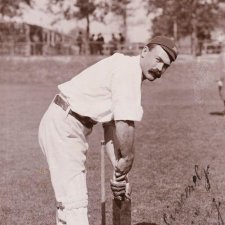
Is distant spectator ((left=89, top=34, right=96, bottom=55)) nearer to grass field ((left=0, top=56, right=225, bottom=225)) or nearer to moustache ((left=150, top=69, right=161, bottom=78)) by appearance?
grass field ((left=0, top=56, right=225, bottom=225))

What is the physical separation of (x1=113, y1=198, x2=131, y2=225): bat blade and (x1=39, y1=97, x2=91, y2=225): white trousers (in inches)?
16.4

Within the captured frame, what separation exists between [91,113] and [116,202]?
853mm

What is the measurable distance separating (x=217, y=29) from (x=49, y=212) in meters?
68.2

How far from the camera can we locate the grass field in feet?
25.1

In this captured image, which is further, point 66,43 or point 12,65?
point 66,43

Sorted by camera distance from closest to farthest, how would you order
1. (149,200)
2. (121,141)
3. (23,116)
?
1. (121,141)
2. (149,200)
3. (23,116)

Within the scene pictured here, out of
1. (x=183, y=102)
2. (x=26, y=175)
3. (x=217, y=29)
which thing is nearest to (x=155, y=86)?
(x=183, y=102)

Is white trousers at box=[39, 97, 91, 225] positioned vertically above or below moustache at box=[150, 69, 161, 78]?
below

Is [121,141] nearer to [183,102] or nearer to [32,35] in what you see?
[183,102]

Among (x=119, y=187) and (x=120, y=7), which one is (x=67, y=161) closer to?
(x=119, y=187)

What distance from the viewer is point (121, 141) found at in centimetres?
443

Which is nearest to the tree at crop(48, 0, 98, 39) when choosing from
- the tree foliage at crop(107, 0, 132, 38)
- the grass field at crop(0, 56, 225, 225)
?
the tree foliage at crop(107, 0, 132, 38)
